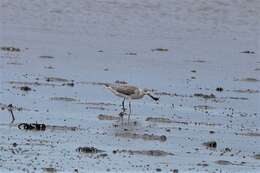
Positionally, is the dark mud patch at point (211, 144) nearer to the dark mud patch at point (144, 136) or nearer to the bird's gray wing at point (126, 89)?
the dark mud patch at point (144, 136)

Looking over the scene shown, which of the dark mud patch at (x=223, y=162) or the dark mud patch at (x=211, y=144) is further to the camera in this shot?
the dark mud patch at (x=211, y=144)

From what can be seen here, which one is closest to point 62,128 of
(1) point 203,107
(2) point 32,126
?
(2) point 32,126

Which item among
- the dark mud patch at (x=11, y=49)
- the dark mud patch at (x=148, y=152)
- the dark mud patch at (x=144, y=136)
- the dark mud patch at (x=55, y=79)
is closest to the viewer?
the dark mud patch at (x=148, y=152)

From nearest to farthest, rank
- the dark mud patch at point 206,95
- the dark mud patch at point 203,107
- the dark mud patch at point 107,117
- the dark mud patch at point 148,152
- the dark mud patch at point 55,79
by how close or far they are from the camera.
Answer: the dark mud patch at point 148,152 < the dark mud patch at point 107,117 < the dark mud patch at point 203,107 < the dark mud patch at point 206,95 < the dark mud patch at point 55,79

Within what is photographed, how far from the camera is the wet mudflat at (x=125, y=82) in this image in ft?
46.3

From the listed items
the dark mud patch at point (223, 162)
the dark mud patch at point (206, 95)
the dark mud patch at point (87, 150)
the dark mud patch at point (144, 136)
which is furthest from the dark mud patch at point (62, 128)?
the dark mud patch at point (206, 95)

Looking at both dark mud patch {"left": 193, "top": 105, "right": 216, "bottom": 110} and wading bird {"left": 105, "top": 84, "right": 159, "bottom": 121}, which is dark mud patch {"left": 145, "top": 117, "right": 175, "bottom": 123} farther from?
dark mud patch {"left": 193, "top": 105, "right": 216, "bottom": 110}

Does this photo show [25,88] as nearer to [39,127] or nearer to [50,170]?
[39,127]

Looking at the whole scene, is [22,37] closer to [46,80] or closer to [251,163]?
[46,80]

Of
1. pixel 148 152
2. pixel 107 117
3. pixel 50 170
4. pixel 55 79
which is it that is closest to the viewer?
pixel 50 170

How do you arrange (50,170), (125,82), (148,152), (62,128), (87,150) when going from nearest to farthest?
(50,170), (87,150), (148,152), (62,128), (125,82)

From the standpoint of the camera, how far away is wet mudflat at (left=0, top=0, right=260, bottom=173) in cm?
1412

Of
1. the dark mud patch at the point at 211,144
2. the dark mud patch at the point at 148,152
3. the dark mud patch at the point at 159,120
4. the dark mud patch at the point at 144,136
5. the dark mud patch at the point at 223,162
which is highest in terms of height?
the dark mud patch at the point at 159,120

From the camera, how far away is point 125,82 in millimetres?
21453
